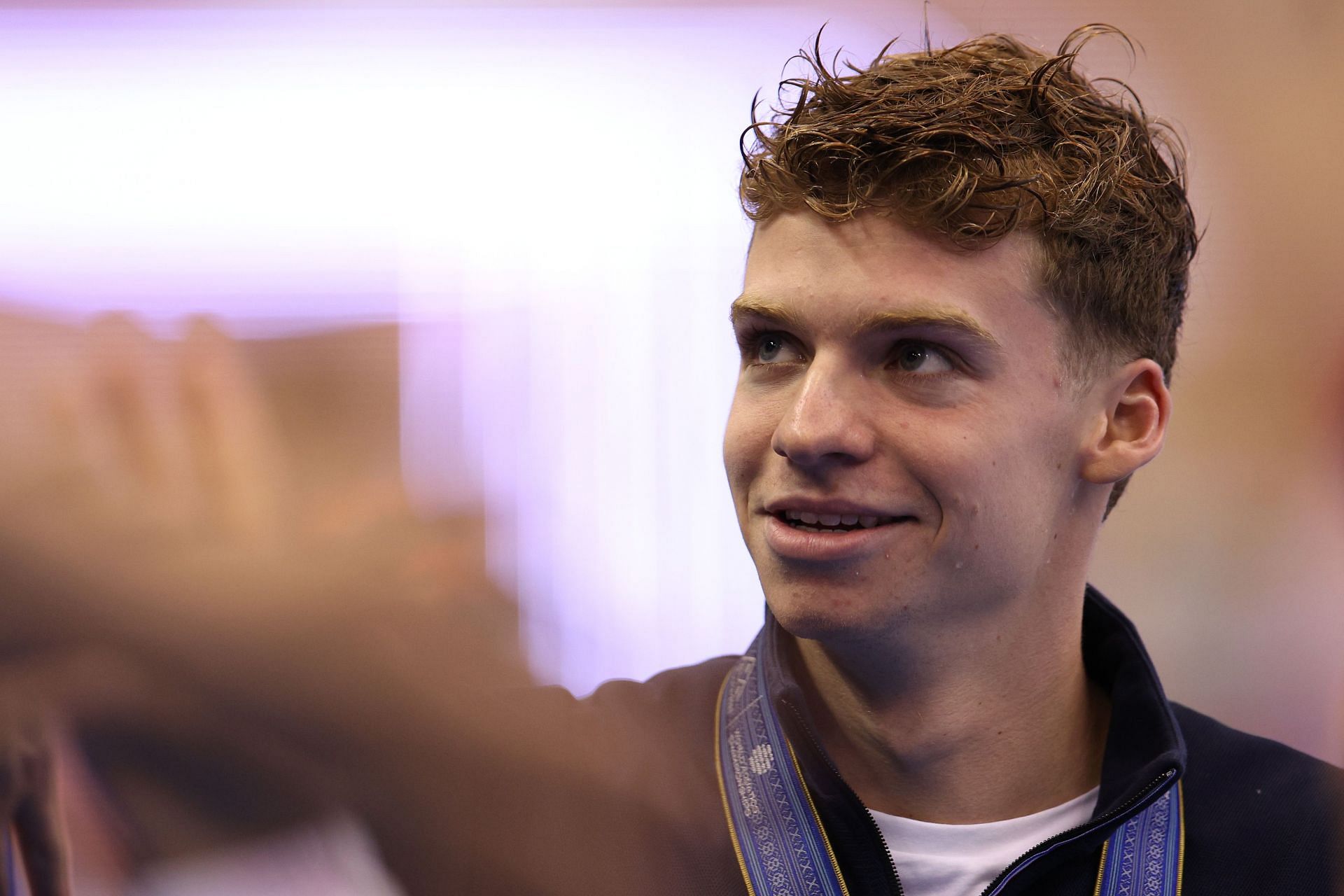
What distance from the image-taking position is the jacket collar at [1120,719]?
3.28ft

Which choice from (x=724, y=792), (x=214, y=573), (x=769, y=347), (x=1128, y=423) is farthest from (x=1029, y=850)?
(x=214, y=573)

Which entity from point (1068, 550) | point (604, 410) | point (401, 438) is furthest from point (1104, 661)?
point (401, 438)

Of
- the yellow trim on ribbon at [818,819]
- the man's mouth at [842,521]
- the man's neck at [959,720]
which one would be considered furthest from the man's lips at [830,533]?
the yellow trim on ribbon at [818,819]

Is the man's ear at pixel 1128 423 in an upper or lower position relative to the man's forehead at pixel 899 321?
lower

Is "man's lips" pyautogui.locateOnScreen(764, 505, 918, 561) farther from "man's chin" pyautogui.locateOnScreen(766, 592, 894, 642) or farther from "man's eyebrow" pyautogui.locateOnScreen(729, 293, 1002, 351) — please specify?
"man's eyebrow" pyautogui.locateOnScreen(729, 293, 1002, 351)

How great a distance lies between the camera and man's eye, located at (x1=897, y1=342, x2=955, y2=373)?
0.93 m

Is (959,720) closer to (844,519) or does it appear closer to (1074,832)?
(1074,832)

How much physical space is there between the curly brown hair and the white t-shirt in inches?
16.3

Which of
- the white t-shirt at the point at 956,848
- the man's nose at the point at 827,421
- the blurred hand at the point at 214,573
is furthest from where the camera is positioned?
the white t-shirt at the point at 956,848

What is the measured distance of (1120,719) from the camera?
42.4 inches

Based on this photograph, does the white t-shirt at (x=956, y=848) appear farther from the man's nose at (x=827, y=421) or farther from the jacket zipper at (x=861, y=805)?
the man's nose at (x=827, y=421)

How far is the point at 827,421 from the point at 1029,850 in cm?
43

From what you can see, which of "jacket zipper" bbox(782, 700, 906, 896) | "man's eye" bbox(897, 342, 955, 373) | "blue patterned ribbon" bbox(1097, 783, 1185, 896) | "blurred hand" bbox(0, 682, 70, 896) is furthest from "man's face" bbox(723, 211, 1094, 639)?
"blurred hand" bbox(0, 682, 70, 896)

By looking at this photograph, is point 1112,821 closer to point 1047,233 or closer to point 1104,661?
point 1104,661
